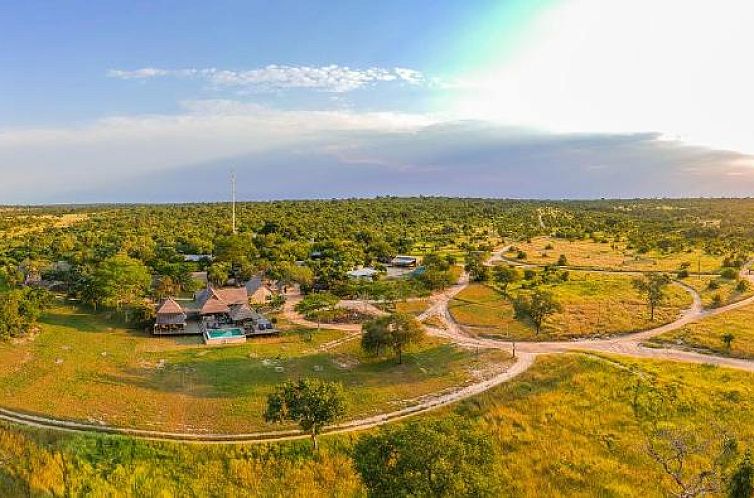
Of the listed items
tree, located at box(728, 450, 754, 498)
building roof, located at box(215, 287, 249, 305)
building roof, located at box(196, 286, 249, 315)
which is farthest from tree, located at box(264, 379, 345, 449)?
building roof, located at box(215, 287, 249, 305)

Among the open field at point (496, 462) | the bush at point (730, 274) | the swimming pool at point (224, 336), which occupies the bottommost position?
the open field at point (496, 462)

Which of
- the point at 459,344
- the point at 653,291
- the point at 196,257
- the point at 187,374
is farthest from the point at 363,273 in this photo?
the point at 187,374

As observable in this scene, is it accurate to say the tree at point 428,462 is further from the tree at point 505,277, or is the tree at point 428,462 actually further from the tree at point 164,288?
the tree at point 164,288

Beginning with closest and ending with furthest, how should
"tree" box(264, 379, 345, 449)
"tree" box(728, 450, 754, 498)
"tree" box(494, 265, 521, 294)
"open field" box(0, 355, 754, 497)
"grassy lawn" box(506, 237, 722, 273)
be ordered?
1. "tree" box(728, 450, 754, 498)
2. "open field" box(0, 355, 754, 497)
3. "tree" box(264, 379, 345, 449)
4. "tree" box(494, 265, 521, 294)
5. "grassy lawn" box(506, 237, 722, 273)

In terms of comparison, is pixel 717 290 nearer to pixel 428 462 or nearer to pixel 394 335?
pixel 394 335

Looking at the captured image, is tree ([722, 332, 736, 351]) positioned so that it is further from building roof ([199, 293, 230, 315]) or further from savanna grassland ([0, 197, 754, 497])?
building roof ([199, 293, 230, 315])

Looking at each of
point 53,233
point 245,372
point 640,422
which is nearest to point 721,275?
point 640,422

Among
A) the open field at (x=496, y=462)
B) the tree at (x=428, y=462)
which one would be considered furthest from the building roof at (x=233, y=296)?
the tree at (x=428, y=462)
